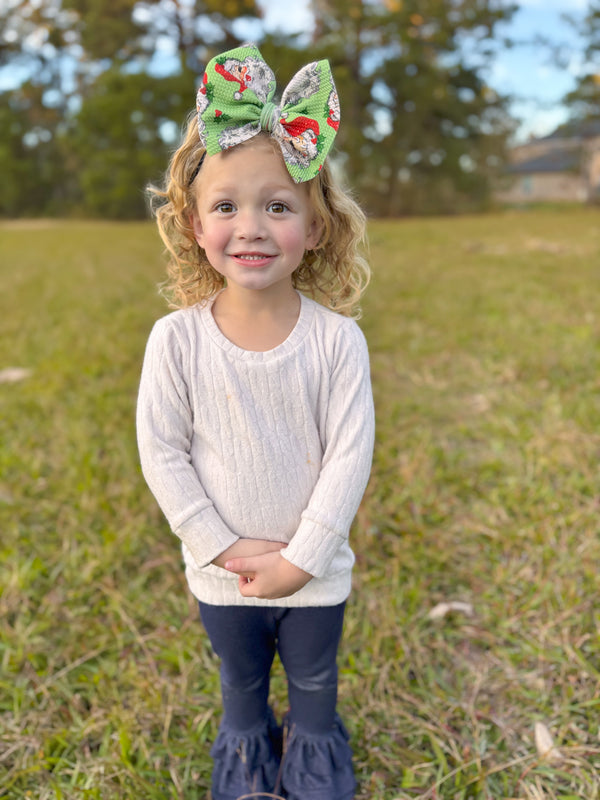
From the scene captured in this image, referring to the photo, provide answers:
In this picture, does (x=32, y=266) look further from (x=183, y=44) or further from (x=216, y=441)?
(x=183, y=44)

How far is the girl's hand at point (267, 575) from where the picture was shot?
1232 mm

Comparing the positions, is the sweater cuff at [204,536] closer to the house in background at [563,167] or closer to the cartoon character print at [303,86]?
the cartoon character print at [303,86]

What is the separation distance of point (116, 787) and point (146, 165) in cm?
2172

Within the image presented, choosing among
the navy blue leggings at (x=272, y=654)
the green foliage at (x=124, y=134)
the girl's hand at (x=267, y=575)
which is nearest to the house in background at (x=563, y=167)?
the green foliage at (x=124, y=134)

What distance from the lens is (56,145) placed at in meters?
27.1

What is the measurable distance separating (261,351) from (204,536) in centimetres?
36

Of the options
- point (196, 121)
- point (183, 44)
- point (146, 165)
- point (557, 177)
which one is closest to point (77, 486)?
point (196, 121)

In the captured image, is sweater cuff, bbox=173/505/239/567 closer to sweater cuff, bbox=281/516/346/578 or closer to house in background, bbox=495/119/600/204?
sweater cuff, bbox=281/516/346/578

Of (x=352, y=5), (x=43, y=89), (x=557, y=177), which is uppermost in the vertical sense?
(x=352, y=5)

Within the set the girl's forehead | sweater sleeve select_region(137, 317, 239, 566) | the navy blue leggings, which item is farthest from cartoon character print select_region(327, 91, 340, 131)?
the navy blue leggings

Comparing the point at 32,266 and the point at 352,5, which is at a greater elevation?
the point at 352,5

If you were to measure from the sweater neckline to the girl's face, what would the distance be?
105 millimetres

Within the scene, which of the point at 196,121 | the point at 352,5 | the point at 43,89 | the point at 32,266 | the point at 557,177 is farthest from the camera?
the point at 557,177

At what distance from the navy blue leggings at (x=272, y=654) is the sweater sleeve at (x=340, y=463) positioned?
221 mm
